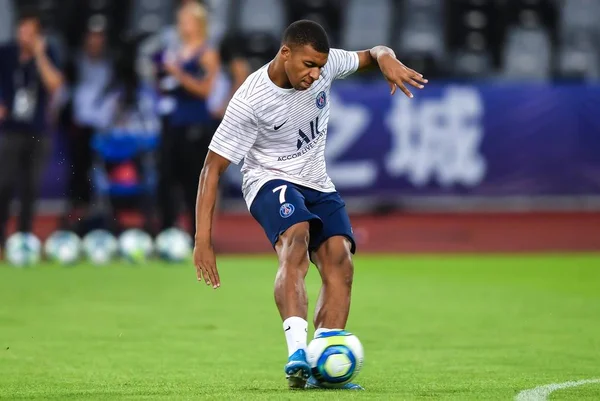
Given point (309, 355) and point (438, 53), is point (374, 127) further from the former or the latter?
point (309, 355)

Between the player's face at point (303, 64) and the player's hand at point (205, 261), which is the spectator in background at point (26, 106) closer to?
the player's face at point (303, 64)

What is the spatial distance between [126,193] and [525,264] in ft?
16.1

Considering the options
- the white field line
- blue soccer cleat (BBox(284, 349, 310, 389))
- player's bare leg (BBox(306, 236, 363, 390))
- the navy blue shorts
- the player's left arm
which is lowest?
the white field line

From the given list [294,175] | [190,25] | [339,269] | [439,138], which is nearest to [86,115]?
[190,25]

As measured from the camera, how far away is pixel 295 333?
7.00 metres

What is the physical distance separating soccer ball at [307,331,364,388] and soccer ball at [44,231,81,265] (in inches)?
360

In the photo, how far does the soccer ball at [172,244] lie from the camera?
1586 cm

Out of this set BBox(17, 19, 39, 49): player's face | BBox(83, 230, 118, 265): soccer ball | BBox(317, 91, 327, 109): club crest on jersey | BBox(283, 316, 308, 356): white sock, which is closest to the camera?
BBox(283, 316, 308, 356): white sock

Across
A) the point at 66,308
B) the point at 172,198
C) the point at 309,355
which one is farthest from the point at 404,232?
the point at 309,355

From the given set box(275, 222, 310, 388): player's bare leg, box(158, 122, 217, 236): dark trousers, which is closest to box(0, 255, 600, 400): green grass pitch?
box(275, 222, 310, 388): player's bare leg

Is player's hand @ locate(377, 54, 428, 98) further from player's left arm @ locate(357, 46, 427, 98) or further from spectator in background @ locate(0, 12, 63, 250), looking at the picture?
spectator in background @ locate(0, 12, 63, 250)

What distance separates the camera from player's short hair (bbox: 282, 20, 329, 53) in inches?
281

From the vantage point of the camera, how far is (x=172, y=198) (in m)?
16.1

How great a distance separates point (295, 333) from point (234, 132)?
1.13 metres
